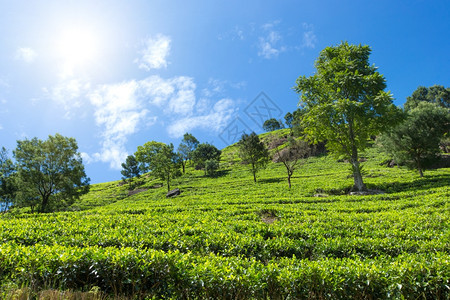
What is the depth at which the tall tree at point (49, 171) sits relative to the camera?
113 feet

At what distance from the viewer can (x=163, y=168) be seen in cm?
5338

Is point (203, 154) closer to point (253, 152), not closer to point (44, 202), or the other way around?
point (253, 152)

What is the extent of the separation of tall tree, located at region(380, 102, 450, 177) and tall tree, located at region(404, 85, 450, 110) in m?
94.9

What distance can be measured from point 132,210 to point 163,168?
33.4 m

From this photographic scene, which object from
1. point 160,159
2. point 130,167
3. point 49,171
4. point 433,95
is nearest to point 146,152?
point 130,167

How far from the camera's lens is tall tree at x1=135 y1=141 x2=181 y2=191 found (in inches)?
2115

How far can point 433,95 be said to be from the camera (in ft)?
359

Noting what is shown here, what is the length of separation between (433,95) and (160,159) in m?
137

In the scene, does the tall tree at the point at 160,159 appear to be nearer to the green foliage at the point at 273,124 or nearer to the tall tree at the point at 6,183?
the tall tree at the point at 6,183

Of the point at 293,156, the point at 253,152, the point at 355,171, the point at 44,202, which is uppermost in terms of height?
the point at 253,152

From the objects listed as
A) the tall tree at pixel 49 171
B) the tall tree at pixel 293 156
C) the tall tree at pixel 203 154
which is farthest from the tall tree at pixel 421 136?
the tall tree at pixel 203 154

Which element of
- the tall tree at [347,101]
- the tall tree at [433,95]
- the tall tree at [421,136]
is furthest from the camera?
the tall tree at [433,95]

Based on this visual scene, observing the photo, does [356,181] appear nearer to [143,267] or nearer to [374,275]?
[374,275]

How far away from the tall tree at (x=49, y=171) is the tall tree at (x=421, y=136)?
50.1 meters
